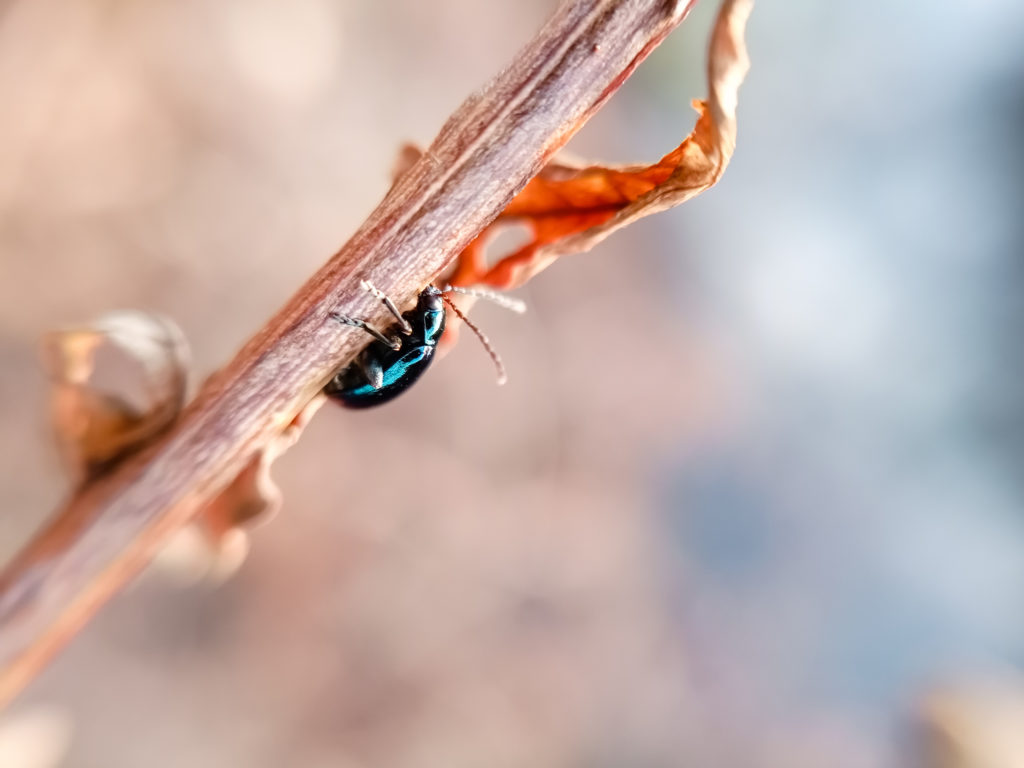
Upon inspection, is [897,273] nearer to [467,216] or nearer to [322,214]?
[322,214]

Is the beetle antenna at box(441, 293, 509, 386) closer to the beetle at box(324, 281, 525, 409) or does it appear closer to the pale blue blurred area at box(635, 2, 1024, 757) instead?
the beetle at box(324, 281, 525, 409)

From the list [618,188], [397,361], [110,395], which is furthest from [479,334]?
[110,395]

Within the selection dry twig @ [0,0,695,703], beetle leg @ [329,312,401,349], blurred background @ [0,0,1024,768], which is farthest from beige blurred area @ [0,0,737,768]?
beetle leg @ [329,312,401,349]

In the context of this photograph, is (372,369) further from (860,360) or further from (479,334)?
(860,360)

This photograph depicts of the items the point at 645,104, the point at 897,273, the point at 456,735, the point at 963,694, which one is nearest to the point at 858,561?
the point at 963,694

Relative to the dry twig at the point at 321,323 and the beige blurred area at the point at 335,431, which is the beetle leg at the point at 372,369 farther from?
the beige blurred area at the point at 335,431

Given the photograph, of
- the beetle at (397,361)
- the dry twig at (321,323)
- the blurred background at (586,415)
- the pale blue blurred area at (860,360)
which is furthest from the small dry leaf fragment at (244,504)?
the pale blue blurred area at (860,360)
